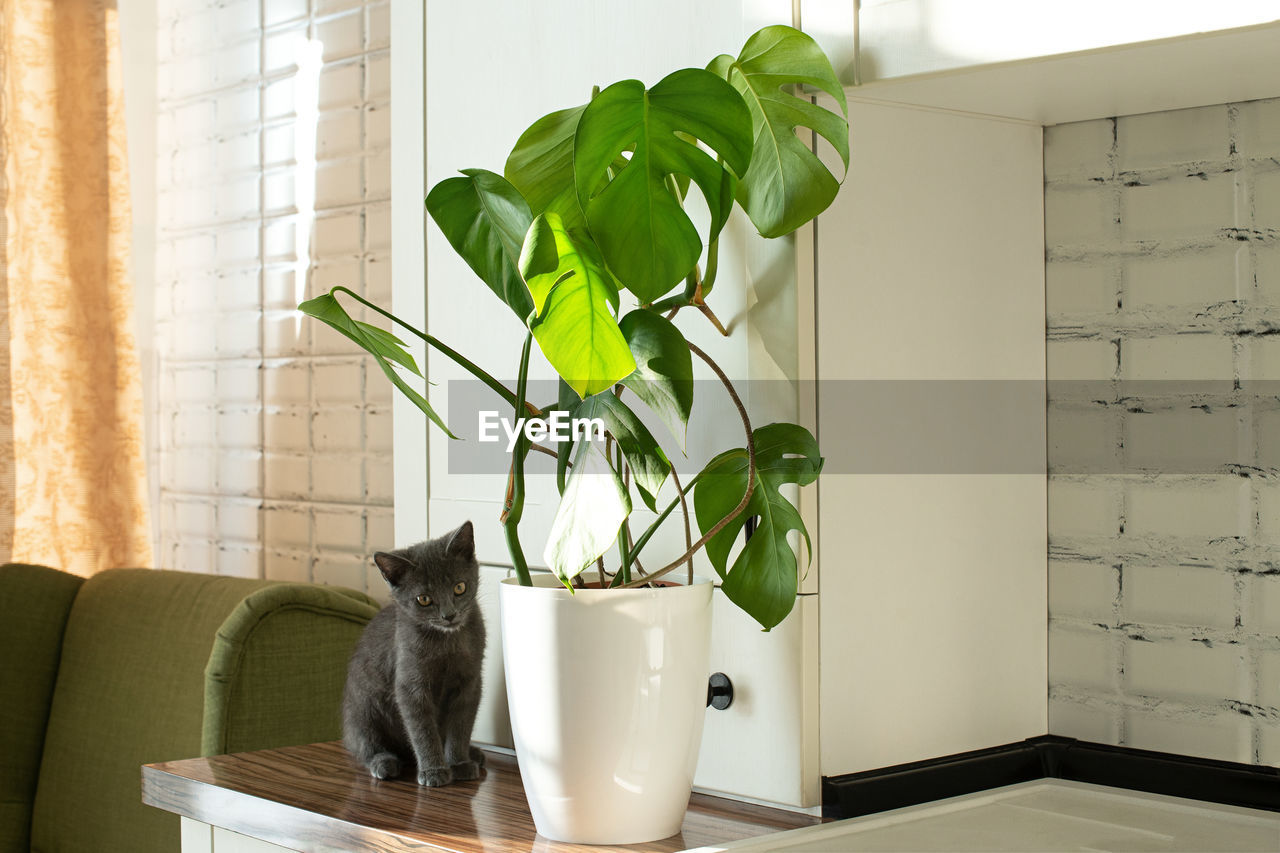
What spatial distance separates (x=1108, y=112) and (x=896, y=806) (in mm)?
694

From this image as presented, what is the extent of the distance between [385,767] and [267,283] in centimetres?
125

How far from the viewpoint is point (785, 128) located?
1.00m

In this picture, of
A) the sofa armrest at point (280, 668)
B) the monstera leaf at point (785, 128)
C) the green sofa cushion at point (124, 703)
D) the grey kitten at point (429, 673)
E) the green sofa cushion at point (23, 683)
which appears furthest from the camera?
the green sofa cushion at point (23, 683)

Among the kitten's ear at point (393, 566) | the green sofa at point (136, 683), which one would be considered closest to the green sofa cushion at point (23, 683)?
the green sofa at point (136, 683)

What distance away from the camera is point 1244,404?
1.13m

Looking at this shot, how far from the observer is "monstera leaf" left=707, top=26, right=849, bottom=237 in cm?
99

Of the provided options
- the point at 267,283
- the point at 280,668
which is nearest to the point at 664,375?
→ the point at 280,668

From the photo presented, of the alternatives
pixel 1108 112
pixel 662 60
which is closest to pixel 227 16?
pixel 662 60

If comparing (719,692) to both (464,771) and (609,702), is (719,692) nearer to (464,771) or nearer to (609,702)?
(609,702)

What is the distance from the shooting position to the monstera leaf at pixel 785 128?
0.99 m

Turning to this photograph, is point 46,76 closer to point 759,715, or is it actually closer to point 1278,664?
point 759,715

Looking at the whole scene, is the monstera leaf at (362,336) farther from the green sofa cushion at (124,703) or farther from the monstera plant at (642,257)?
the green sofa cushion at (124,703)

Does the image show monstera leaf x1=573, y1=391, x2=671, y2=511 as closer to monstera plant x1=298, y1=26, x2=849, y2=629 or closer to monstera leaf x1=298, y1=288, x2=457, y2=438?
monstera plant x1=298, y1=26, x2=849, y2=629

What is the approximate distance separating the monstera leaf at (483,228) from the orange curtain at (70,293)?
1.75 meters
